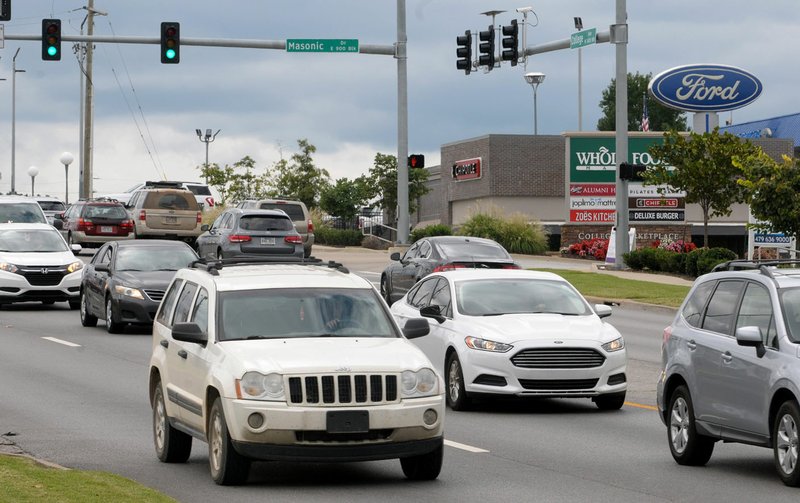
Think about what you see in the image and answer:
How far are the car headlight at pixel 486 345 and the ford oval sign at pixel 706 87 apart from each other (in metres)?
36.5

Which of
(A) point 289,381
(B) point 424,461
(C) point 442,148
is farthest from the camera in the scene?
(C) point 442,148

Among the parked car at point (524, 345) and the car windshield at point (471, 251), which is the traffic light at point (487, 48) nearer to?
the car windshield at point (471, 251)

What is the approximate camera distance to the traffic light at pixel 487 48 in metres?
37.6

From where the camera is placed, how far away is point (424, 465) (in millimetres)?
10898

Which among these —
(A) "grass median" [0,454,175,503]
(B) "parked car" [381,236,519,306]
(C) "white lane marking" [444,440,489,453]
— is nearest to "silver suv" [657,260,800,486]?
(C) "white lane marking" [444,440,489,453]

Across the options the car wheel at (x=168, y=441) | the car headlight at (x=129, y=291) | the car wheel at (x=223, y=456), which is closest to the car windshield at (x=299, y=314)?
the car wheel at (x=223, y=456)

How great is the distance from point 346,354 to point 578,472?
7.88 feet

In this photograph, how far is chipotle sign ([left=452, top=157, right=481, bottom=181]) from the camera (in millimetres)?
67562

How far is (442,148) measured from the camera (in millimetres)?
71500

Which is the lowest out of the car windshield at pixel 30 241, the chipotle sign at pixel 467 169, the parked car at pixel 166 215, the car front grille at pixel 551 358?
the car front grille at pixel 551 358

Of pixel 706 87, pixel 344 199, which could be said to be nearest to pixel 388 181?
pixel 344 199

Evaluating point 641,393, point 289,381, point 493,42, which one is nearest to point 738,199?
point 493,42

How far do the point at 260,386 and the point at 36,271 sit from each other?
1980 cm

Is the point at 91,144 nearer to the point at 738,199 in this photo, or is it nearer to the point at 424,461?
the point at 738,199
